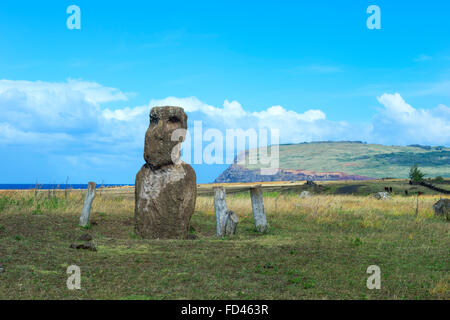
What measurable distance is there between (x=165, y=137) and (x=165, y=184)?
5.31 feet

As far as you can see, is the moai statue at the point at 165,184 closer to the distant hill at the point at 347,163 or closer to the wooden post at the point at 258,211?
the wooden post at the point at 258,211

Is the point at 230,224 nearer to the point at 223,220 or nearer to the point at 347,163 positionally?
the point at 223,220

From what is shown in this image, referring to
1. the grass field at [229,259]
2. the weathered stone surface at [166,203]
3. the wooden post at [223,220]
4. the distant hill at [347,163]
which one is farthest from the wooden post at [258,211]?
the distant hill at [347,163]

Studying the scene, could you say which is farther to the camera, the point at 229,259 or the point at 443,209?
the point at 443,209

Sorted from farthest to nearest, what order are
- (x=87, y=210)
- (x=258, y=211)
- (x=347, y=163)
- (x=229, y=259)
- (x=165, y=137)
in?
1. (x=347, y=163)
2. (x=87, y=210)
3. (x=258, y=211)
4. (x=165, y=137)
5. (x=229, y=259)

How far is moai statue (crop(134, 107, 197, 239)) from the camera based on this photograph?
48.5ft

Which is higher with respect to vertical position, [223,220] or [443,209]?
[223,220]

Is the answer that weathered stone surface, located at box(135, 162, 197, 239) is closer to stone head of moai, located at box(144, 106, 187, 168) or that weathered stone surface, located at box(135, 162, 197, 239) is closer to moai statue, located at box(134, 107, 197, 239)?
moai statue, located at box(134, 107, 197, 239)

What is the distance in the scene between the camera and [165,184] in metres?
14.8

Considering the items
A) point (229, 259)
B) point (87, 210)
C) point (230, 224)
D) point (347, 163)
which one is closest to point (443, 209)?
point (230, 224)

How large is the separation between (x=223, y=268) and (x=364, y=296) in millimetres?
3226

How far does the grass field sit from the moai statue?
1060 millimetres
